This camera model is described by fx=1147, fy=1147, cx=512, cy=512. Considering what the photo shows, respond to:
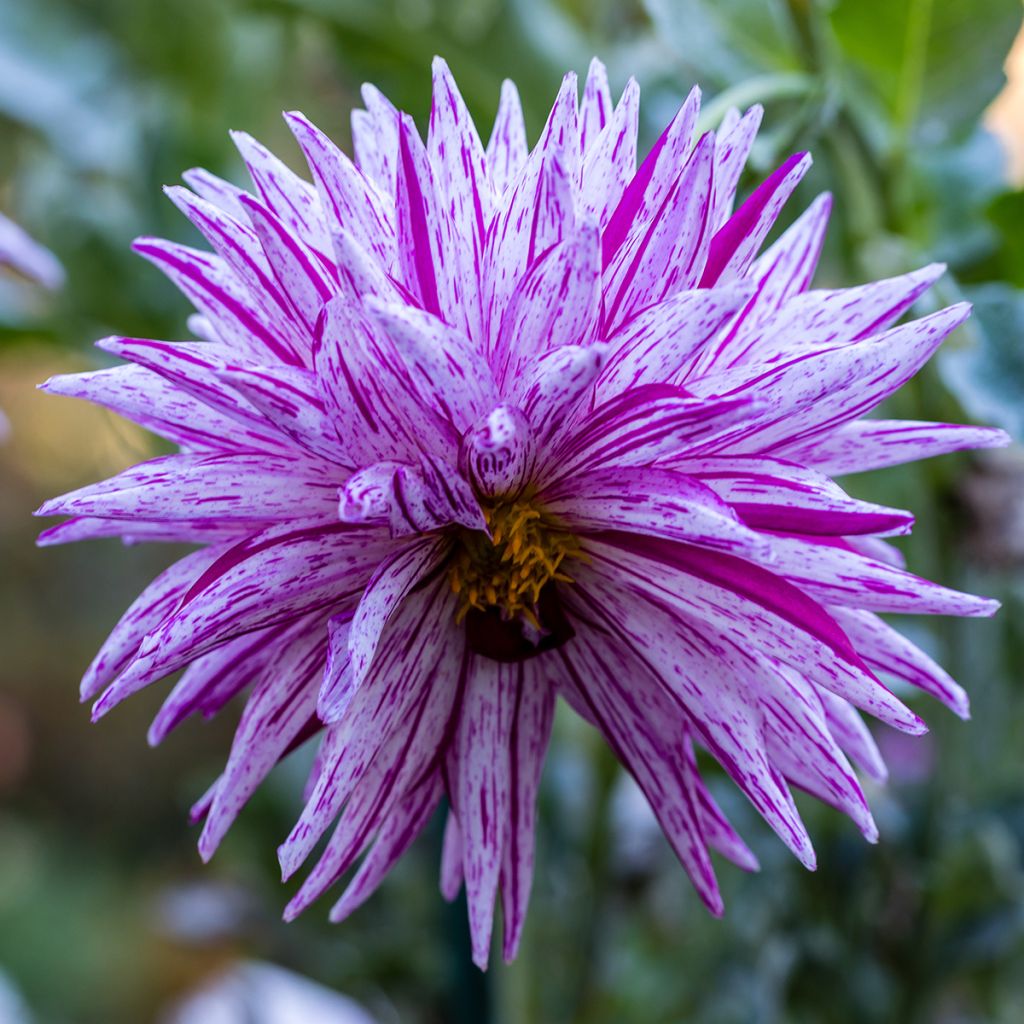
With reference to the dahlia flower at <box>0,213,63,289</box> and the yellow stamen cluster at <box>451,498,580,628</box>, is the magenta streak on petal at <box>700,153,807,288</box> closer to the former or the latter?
the yellow stamen cluster at <box>451,498,580,628</box>

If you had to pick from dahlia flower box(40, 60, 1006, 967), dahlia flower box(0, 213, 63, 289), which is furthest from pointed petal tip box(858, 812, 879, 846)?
dahlia flower box(0, 213, 63, 289)

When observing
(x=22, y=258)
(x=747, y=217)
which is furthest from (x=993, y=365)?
(x=22, y=258)

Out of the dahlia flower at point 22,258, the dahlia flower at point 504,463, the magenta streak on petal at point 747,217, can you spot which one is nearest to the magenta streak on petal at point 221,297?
the dahlia flower at point 504,463

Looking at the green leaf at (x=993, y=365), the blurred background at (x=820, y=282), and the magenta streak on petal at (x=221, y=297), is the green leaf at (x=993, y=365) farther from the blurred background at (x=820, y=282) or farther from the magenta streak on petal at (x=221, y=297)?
the magenta streak on petal at (x=221, y=297)

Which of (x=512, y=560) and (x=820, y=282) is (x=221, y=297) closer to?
(x=512, y=560)

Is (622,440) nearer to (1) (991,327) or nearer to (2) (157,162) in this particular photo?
(1) (991,327)

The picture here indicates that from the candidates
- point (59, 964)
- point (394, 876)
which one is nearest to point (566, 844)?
point (394, 876)
